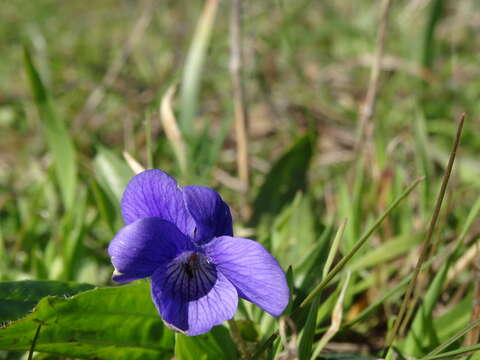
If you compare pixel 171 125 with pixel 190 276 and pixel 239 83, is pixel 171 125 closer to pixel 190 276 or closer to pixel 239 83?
pixel 239 83

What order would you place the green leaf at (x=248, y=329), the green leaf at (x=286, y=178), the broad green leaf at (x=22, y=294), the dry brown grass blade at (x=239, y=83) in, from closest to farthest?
the broad green leaf at (x=22, y=294)
the green leaf at (x=248, y=329)
the dry brown grass blade at (x=239, y=83)
the green leaf at (x=286, y=178)

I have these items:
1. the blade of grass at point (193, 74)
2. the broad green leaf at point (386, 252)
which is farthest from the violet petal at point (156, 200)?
the blade of grass at point (193, 74)

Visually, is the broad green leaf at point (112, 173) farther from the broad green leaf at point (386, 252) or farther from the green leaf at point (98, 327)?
the broad green leaf at point (386, 252)

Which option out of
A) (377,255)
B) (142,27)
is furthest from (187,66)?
(377,255)

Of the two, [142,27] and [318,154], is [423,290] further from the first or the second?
[142,27]

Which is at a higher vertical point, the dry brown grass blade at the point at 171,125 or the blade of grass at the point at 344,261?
the dry brown grass blade at the point at 171,125

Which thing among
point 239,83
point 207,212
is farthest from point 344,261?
point 239,83
